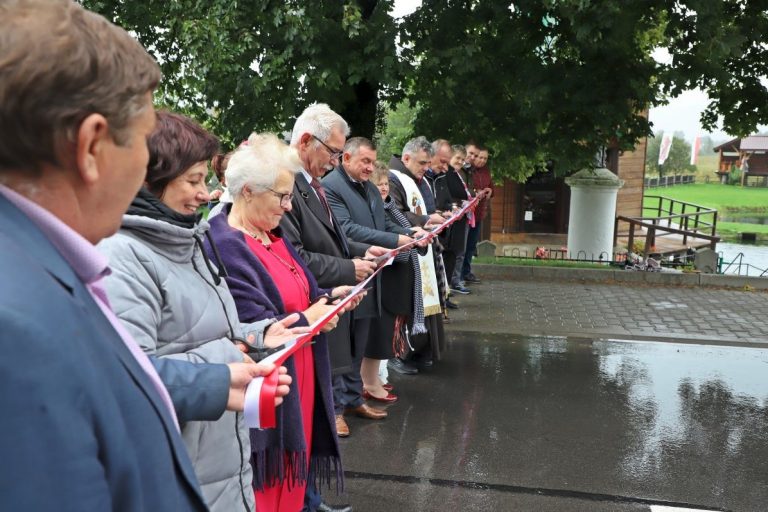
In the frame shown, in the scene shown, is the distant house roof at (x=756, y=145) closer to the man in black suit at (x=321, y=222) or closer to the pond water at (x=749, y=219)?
the pond water at (x=749, y=219)

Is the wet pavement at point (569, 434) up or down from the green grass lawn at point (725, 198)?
up

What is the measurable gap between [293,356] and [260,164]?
32.2 inches

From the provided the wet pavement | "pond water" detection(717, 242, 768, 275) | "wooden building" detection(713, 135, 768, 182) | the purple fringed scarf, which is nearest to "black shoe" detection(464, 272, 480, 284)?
the wet pavement

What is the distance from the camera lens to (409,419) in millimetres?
6195

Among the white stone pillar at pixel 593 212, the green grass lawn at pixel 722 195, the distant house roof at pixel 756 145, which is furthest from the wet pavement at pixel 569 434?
the distant house roof at pixel 756 145

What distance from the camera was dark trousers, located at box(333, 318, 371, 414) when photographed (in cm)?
556

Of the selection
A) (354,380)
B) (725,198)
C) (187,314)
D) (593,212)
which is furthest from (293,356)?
(725,198)

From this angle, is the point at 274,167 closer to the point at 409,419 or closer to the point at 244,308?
the point at 244,308

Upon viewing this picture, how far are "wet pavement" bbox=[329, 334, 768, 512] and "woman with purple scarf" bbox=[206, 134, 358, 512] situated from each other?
1306mm

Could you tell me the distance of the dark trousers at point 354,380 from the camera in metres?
5.56

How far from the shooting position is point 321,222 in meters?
4.43

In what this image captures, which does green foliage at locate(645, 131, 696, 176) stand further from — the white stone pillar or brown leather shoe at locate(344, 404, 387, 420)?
brown leather shoe at locate(344, 404, 387, 420)

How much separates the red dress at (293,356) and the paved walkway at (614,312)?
6.07 m

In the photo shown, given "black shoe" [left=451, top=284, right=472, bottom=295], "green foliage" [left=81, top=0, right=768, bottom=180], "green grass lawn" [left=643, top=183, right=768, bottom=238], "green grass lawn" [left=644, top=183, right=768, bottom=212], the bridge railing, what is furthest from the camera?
"green grass lawn" [left=644, top=183, right=768, bottom=212]
